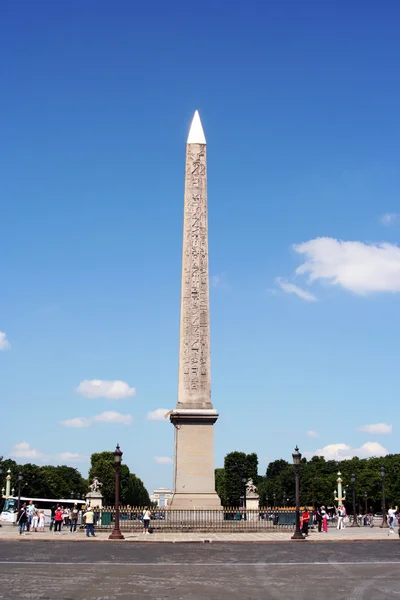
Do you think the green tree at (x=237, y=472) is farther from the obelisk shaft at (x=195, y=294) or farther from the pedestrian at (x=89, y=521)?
the pedestrian at (x=89, y=521)

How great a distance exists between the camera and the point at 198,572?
14.2 m

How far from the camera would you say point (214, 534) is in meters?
26.7

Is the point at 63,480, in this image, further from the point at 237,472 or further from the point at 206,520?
the point at 206,520

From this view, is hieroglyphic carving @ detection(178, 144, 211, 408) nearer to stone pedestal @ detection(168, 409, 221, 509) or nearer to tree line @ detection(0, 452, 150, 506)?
stone pedestal @ detection(168, 409, 221, 509)

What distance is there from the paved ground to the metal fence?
19.6 ft

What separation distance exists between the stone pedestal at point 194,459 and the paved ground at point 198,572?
6347 mm

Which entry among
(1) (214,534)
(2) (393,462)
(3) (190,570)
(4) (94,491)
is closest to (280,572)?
(3) (190,570)

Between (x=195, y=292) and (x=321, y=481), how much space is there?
74738 mm

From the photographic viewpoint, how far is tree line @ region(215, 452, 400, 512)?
86.4 m

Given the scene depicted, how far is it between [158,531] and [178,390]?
524 centimetres

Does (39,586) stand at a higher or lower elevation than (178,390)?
lower

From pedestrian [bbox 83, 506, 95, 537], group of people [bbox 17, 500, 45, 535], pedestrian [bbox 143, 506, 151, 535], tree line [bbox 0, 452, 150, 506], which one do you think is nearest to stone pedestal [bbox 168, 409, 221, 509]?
pedestrian [bbox 143, 506, 151, 535]

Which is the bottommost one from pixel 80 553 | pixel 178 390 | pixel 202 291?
pixel 80 553

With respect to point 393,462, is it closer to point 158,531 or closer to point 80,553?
point 158,531
